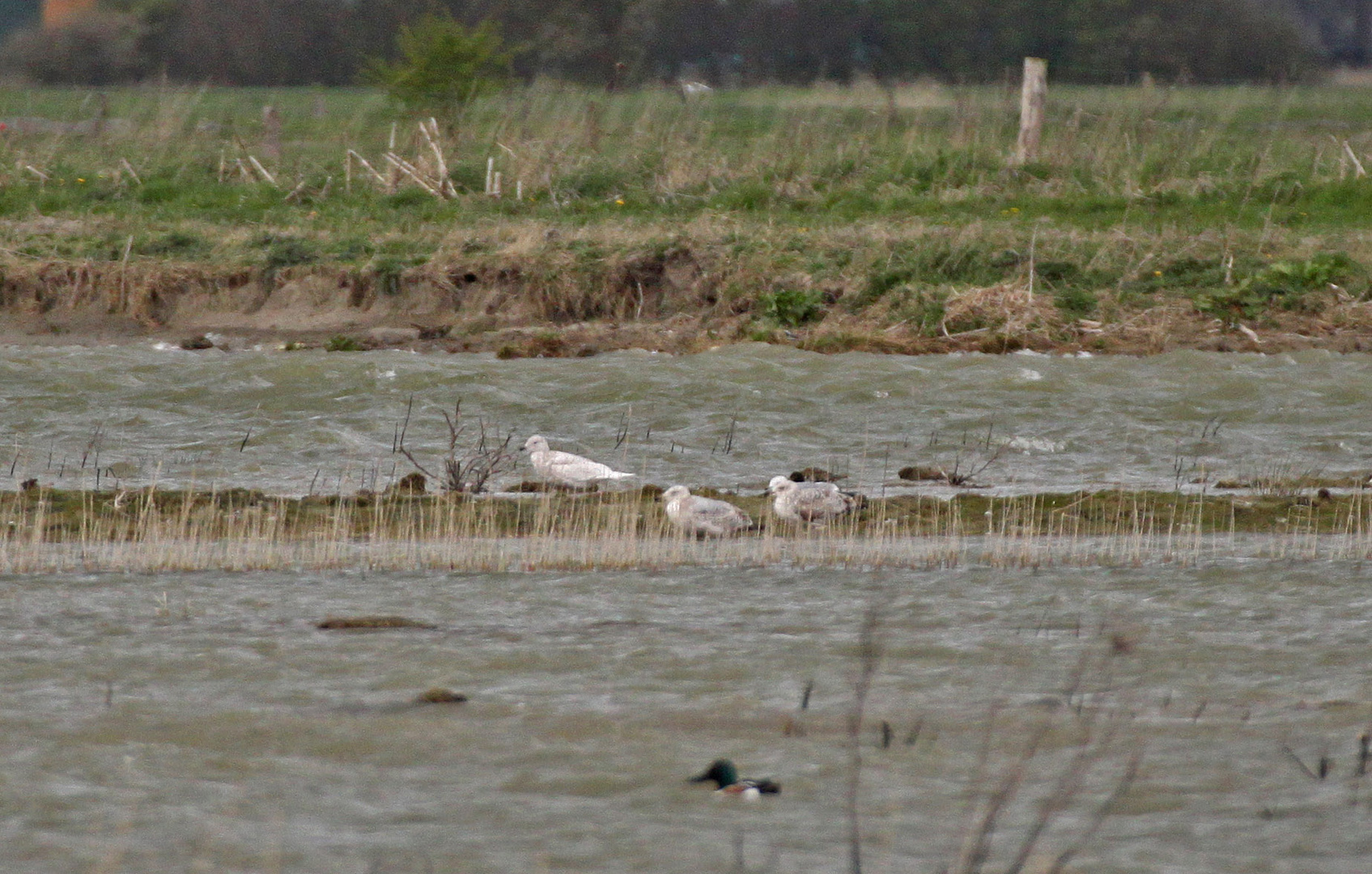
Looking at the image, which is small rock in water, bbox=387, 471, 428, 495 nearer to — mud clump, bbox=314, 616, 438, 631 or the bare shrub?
the bare shrub

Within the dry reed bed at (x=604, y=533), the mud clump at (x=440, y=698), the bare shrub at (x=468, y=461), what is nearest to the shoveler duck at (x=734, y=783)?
the mud clump at (x=440, y=698)

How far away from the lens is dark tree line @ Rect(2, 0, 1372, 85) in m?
37.8

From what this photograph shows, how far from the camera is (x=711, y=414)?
1534cm

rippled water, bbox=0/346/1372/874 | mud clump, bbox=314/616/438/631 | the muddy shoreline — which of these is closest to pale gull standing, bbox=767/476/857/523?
rippled water, bbox=0/346/1372/874

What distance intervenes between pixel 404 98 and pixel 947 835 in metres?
22.5

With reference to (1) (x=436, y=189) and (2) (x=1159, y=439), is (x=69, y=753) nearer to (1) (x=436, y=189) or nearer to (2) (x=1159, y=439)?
(2) (x=1159, y=439)

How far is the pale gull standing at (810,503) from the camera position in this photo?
10.2 m

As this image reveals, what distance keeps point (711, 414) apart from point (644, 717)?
365 inches

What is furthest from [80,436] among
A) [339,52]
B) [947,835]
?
[339,52]

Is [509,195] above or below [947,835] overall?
above

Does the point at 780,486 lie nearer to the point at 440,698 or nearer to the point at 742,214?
the point at 440,698

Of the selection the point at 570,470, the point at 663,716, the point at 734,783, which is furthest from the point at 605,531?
the point at 734,783

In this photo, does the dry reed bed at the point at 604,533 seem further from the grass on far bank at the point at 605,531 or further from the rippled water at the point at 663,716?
the rippled water at the point at 663,716

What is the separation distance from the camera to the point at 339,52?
4059 cm
